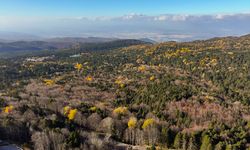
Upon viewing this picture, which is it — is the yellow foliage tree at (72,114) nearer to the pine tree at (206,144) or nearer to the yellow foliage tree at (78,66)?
the pine tree at (206,144)

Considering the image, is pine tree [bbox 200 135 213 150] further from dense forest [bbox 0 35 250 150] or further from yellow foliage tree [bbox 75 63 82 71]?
yellow foliage tree [bbox 75 63 82 71]

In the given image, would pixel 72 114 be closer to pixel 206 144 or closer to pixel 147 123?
pixel 147 123

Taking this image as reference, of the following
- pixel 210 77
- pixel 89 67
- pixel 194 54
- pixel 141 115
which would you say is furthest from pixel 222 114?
pixel 89 67

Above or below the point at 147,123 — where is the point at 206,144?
below

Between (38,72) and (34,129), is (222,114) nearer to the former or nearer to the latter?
(34,129)

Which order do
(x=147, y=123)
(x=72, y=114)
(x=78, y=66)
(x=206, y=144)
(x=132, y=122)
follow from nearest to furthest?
(x=206, y=144)
(x=147, y=123)
(x=132, y=122)
(x=72, y=114)
(x=78, y=66)

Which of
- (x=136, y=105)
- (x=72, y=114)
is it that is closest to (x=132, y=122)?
(x=72, y=114)

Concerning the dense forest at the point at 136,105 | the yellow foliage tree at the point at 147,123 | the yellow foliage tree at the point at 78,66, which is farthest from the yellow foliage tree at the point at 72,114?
the yellow foliage tree at the point at 78,66

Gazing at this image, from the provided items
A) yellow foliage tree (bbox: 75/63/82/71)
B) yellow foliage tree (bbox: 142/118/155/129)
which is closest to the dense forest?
yellow foliage tree (bbox: 142/118/155/129)

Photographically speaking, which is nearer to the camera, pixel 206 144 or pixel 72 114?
pixel 206 144
